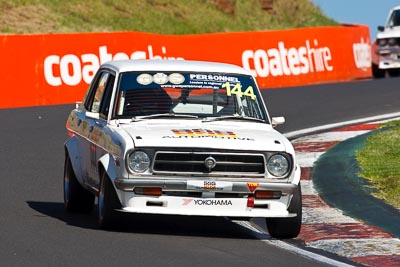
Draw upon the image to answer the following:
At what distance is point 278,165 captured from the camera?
Result: 10422 mm

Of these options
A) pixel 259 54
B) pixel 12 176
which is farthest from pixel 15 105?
pixel 12 176

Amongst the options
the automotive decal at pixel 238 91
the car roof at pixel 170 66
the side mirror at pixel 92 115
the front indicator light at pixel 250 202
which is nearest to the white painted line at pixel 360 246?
the front indicator light at pixel 250 202

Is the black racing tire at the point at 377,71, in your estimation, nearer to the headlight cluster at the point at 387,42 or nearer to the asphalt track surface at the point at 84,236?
the headlight cluster at the point at 387,42

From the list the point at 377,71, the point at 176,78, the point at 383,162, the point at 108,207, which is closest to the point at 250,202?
the point at 108,207

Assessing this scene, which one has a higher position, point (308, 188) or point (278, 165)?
point (278, 165)

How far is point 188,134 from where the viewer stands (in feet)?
34.4

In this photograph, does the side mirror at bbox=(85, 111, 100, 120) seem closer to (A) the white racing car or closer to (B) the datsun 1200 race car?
(B) the datsun 1200 race car

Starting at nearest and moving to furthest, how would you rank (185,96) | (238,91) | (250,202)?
(250,202) < (185,96) < (238,91)

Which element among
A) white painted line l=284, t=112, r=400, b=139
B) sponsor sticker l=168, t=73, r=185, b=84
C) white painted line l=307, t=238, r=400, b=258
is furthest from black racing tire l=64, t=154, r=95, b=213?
white painted line l=284, t=112, r=400, b=139

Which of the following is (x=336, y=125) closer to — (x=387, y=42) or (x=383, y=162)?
(x=383, y=162)

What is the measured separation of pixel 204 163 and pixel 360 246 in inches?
53.8

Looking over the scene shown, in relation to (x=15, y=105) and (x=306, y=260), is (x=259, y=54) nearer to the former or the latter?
(x=15, y=105)

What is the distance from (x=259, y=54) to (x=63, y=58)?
6.77m

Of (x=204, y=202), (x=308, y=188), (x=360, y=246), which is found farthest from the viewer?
(x=308, y=188)
